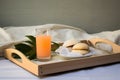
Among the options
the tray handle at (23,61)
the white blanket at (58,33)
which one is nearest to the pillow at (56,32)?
the white blanket at (58,33)

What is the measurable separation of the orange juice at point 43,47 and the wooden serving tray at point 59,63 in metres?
0.04

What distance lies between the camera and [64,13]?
83.7 inches

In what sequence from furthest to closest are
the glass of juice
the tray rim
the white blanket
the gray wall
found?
1. the gray wall
2. the white blanket
3. the glass of juice
4. the tray rim

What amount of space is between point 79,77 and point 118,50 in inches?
14.7

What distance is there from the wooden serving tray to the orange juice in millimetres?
37

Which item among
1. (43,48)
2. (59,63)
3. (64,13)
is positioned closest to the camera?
(59,63)

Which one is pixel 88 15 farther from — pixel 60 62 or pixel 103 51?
pixel 60 62

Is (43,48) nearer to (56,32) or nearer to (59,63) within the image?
(59,63)

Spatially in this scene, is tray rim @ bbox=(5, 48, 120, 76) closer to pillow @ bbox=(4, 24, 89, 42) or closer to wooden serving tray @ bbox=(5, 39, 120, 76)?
wooden serving tray @ bbox=(5, 39, 120, 76)

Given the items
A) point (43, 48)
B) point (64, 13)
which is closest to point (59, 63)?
point (43, 48)

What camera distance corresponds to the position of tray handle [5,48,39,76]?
3.16 ft

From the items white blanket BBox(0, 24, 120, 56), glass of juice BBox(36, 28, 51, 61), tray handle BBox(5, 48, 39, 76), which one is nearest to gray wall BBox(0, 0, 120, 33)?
white blanket BBox(0, 24, 120, 56)

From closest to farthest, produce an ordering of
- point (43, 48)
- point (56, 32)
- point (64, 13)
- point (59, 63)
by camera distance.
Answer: point (59, 63)
point (43, 48)
point (56, 32)
point (64, 13)

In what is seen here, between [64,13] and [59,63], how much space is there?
1200 mm
